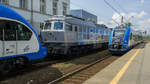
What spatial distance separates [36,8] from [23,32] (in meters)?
15.4

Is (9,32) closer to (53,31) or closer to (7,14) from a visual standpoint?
(7,14)

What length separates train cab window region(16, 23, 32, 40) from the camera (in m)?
6.95

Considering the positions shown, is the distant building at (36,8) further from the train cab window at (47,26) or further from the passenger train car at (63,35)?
the passenger train car at (63,35)

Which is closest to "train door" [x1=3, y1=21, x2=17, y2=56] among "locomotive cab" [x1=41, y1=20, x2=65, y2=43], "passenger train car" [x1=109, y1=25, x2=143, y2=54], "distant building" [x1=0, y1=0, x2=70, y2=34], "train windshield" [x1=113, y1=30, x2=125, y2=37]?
"locomotive cab" [x1=41, y1=20, x2=65, y2=43]

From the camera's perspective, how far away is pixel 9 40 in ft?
20.8

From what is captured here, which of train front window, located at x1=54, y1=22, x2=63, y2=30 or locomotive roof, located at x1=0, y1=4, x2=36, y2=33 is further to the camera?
→ train front window, located at x1=54, y1=22, x2=63, y2=30

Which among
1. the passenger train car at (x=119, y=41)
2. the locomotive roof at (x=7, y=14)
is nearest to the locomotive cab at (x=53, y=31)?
the locomotive roof at (x=7, y=14)

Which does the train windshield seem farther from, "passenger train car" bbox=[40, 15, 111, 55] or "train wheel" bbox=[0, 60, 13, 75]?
"train wheel" bbox=[0, 60, 13, 75]

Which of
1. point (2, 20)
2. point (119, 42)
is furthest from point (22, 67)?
point (119, 42)

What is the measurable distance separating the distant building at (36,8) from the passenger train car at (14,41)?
11.4m

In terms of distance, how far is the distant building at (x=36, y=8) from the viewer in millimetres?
18281

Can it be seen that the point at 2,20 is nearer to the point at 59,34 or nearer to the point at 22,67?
the point at 22,67

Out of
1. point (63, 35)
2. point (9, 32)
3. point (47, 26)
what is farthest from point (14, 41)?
point (47, 26)

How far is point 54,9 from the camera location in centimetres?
2605
